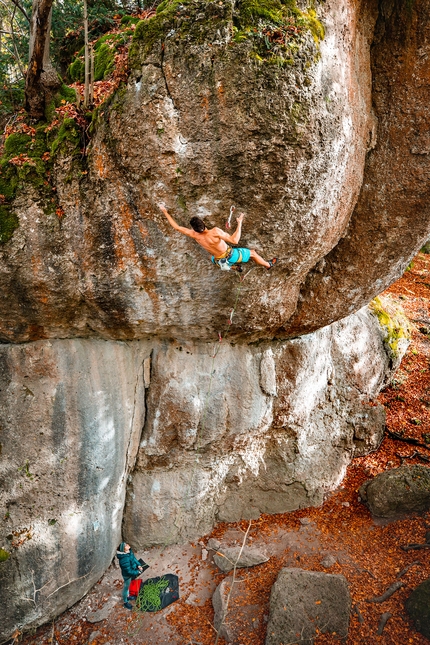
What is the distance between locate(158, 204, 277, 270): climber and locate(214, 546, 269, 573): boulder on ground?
5.72m

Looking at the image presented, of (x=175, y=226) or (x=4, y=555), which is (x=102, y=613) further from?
(x=175, y=226)

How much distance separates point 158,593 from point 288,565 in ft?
8.34

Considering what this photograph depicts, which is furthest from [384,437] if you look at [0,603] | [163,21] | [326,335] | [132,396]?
[163,21]

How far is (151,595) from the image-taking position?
823 centimetres

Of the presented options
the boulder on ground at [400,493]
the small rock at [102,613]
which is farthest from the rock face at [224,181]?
the small rock at [102,613]

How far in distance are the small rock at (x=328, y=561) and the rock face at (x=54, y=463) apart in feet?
14.2

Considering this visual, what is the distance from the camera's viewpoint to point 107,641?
7621 mm

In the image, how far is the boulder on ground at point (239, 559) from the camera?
850 cm

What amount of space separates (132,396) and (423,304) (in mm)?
12560

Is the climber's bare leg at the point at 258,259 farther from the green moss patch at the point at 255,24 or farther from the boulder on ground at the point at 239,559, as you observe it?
the boulder on ground at the point at 239,559

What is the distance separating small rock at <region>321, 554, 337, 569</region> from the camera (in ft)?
27.1

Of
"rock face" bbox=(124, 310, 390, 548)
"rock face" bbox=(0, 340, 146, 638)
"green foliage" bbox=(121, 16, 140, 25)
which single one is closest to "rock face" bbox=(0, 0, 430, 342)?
"rock face" bbox=(0, 340, 146, 638)

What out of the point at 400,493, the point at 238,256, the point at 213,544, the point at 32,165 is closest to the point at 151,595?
the point at 213,544

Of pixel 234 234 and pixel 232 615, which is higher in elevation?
pixel 234 234
